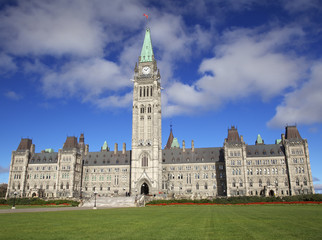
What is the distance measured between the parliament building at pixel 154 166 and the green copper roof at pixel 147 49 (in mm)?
216

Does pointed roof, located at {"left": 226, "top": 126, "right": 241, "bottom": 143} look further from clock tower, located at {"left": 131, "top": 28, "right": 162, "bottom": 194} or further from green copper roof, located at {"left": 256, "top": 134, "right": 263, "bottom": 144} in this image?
clock tower, located at {"left": 131, "top": 28, "right": 162, "bottom": 194}

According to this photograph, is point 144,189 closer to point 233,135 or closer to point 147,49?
point 233,135

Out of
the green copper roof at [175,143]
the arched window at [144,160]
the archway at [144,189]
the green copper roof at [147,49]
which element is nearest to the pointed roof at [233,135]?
the arched window at [144,160]

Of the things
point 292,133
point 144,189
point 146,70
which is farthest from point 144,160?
point 292,133

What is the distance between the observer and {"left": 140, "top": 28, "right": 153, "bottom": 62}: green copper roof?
10800 centimetres

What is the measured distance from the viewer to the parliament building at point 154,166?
91938mm

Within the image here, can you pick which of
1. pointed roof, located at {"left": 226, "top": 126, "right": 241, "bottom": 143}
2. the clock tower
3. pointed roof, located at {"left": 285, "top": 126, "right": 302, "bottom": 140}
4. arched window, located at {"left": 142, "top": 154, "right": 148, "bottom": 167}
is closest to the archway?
the clock tower

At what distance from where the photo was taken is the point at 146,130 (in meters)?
99.7

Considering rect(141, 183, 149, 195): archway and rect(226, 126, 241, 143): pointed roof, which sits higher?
rect(226, 126, 241, 143): pointed roof

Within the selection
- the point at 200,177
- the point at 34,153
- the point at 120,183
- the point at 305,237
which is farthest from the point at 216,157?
the point at 305,237

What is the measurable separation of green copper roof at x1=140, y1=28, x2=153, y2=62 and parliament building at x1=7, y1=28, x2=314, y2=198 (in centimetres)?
22

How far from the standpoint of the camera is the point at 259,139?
11175 centimetres

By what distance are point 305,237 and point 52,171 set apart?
344 ft

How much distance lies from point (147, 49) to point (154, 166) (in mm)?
43527
